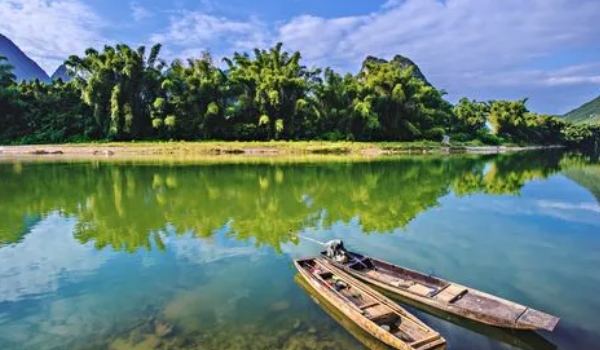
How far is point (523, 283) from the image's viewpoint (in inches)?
370

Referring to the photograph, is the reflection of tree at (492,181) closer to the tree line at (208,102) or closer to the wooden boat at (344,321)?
the wooden boat at (344,321)

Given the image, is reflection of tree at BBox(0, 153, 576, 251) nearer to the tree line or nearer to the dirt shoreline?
the dirt shoreline

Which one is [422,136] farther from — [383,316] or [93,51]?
[383,316]

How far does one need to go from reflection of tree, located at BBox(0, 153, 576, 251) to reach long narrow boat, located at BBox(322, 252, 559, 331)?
13.2 ft

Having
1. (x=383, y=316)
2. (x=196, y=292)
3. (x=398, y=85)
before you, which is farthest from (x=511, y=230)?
(x=398, y=85)

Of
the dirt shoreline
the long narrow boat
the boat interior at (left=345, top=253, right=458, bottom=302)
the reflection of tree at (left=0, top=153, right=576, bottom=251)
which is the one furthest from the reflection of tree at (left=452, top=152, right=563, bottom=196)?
the dirt shoreline

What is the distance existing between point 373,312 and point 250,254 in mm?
4904

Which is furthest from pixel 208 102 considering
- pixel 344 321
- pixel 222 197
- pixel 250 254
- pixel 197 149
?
pixel 344 321

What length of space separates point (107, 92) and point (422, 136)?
1584 inches

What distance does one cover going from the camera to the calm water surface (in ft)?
23.7

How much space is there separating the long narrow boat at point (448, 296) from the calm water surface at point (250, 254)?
30cm

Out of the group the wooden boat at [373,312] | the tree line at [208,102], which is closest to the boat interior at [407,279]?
the wooden boat at [373,312]

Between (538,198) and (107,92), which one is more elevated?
(107,92)

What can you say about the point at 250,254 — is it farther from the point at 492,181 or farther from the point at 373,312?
the point at 492,181
